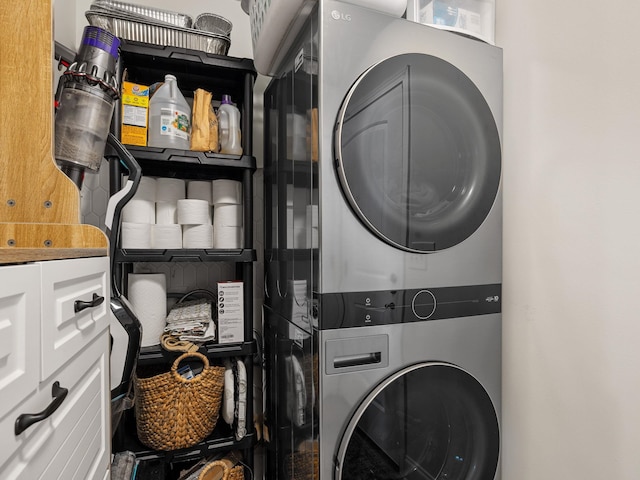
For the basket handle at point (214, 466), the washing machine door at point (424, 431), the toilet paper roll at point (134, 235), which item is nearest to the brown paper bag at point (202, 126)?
the toilet paper roll at point (134, 235)

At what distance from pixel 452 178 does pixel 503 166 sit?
10.4 inches

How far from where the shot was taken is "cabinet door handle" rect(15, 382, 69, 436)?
1.51 ft

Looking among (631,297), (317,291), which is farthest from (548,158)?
(317,291)

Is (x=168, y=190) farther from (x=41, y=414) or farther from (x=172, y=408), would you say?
(x=41, y=414)

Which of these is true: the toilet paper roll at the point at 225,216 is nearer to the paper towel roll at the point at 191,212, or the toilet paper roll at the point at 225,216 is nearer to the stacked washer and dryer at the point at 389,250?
the paper towel roll at the point at 191,212

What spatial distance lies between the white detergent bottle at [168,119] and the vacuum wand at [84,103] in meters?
0.41

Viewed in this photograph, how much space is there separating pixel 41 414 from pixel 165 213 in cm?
107

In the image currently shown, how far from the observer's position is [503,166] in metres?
1.29

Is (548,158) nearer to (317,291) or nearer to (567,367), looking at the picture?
(567,367)

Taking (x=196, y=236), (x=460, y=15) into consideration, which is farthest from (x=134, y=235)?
(x=460, y=15)

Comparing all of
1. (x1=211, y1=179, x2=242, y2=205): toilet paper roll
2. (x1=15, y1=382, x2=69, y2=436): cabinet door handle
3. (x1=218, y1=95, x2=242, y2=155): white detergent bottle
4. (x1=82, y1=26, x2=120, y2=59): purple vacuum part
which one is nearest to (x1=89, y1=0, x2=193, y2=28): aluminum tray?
(x1=218, y1=95, x2=242, y2=155): white detergent bottle

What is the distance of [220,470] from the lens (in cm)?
144

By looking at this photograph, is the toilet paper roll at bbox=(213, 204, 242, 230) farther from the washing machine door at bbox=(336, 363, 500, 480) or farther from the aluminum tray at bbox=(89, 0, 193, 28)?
the washing machine door at bbox=(336, 363, 500, 480)

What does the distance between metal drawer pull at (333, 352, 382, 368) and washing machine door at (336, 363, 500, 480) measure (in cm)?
7
